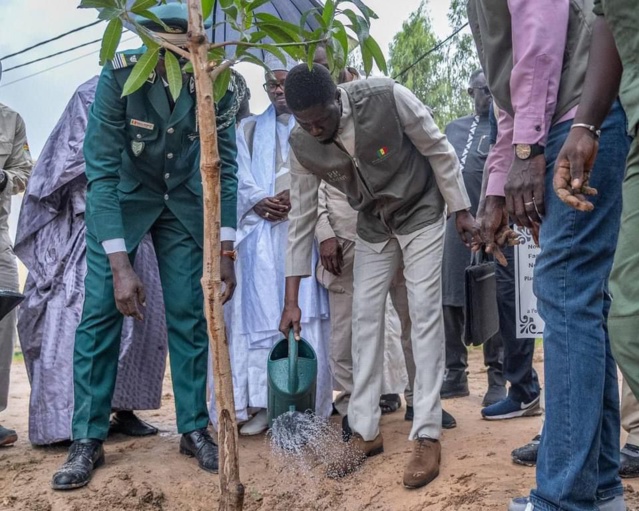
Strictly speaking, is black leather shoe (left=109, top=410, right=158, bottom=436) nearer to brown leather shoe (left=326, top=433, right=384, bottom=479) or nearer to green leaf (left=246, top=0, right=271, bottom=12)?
brown leather shoe (left=326, top=433, right=384, bottom=479)

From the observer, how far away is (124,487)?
10.4 ft

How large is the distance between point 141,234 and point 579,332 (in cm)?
206

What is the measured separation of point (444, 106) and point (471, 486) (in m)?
10.3

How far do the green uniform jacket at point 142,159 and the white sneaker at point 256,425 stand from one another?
3.65 ft

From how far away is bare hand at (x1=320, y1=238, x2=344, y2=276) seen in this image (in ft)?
13.2

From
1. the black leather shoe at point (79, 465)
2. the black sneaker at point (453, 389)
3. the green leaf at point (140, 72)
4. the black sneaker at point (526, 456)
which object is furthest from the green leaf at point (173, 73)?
the black sneaker at point (453, 389)

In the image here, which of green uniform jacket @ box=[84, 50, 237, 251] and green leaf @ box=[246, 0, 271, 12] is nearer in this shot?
green leaf @ box=[246, 0, 271, 12]

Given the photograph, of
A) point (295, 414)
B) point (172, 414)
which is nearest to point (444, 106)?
point (172, 414)

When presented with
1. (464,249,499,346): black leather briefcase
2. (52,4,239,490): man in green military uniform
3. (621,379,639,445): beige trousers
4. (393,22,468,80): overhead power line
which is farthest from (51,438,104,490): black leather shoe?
(393,22,468,80): overhead power line

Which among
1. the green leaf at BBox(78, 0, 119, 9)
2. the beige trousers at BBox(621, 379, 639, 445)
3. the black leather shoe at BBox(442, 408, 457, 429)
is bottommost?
the black leather shoe at BBox(442, 408, 457, 429)

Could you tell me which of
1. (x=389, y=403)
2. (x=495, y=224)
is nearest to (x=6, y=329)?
(x=389, y=403)

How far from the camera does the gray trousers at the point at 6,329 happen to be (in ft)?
13.8

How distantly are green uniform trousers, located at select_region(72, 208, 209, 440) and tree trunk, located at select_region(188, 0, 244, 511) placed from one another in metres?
1.19

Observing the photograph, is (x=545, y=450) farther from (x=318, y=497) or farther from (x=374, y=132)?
(x=374, y=132)
